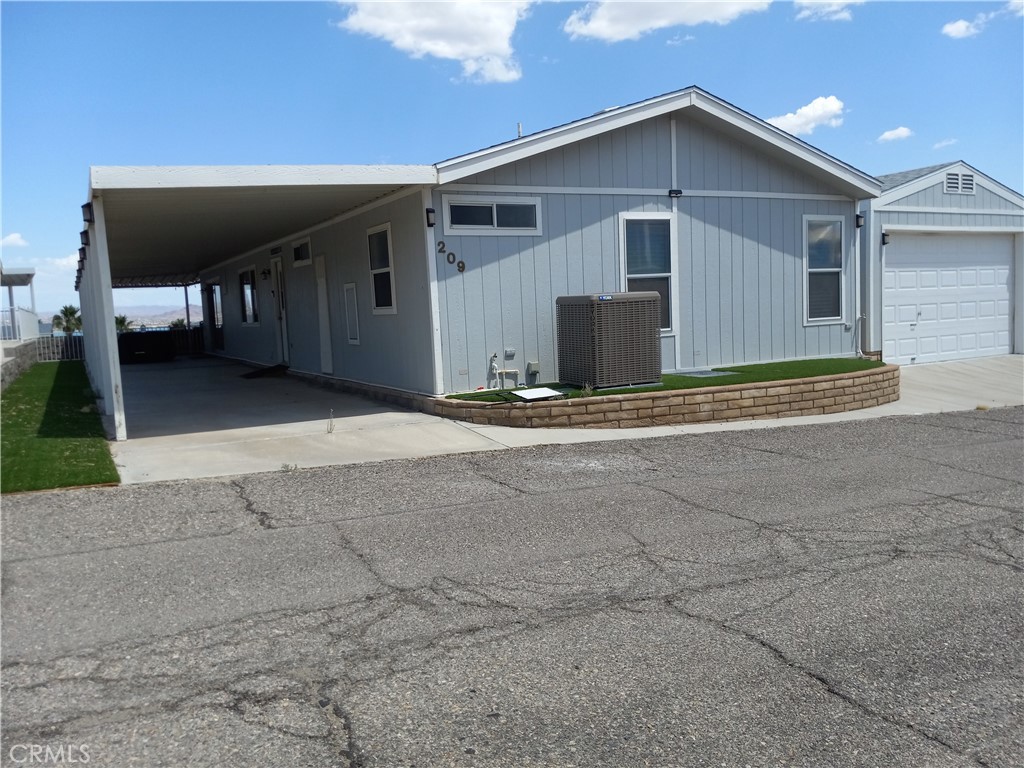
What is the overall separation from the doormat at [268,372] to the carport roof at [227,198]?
2.58m

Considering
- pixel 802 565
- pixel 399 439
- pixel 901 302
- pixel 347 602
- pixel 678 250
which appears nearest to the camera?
pixel 347 602

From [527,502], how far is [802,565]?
2333 mm

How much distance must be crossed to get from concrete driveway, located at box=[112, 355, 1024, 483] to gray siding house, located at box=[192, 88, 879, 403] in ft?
3.57

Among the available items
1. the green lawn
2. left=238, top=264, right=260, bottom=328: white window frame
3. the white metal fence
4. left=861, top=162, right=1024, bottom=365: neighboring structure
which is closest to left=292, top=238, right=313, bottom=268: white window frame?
left=238, top=264, right=260, bottom=328: white window frame

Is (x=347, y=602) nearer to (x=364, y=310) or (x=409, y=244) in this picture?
(x=409, y=244)

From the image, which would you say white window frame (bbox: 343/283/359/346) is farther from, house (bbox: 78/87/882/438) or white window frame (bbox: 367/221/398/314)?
white window frame (bbox: 367/221/398/314)

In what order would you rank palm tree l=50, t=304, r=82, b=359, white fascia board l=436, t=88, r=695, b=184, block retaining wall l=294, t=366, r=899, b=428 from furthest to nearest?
palm tree l=50, t=304, r=82, b=359 < white fascia board l=436, t=88, r=695, b=184 < block retaining wall l=294, t=366, r=899, b=428

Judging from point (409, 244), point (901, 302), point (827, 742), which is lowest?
point (827, 742)

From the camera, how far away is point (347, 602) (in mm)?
4742

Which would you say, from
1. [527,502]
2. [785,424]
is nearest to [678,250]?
[785,424]

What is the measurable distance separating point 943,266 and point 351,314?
443 inches

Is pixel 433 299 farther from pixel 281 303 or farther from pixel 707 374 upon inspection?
pixel 281 303

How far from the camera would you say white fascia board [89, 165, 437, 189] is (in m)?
8.89

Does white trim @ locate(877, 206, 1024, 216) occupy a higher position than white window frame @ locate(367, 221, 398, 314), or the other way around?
white trim @ locate(877, 206, 1024, 216)
